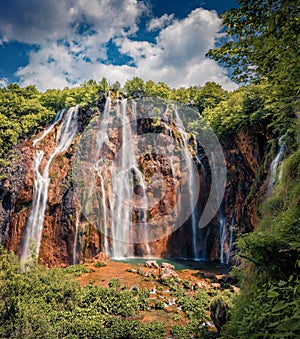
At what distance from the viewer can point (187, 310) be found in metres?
8.43

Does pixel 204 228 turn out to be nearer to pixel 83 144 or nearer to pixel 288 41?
pixel 83 144

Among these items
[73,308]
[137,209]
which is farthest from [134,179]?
[73,308]

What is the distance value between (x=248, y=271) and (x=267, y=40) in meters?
3.17

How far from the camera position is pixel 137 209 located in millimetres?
18469

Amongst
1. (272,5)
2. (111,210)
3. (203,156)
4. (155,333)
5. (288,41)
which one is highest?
(203,156)

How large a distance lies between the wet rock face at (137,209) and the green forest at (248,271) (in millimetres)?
2501

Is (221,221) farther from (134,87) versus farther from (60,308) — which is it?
(134,87)

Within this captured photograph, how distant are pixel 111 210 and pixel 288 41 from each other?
16.3 meters

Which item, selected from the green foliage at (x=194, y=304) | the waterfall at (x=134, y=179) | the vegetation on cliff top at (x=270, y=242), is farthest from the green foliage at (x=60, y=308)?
the waterfall at (x=134, y=179)

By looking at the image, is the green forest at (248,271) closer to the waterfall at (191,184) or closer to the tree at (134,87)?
the waterfall at (191,184)

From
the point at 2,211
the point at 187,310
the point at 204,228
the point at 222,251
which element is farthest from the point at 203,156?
the point at 2,211

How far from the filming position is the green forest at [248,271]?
2.47 metres

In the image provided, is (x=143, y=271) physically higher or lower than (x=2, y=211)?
lower

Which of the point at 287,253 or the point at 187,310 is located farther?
the point at 187,310
